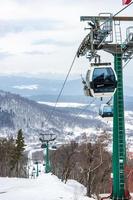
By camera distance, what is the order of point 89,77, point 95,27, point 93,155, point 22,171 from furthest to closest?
point 22,171
point 93,155
point 95,27
point 89,77

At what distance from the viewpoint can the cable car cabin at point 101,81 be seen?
696 inches

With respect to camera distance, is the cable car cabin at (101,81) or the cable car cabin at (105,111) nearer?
the cable car cabin at (101,81)

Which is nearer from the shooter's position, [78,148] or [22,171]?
[78,148]

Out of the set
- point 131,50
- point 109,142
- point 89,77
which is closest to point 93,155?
point 109,142

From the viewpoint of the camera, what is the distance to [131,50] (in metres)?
25.0

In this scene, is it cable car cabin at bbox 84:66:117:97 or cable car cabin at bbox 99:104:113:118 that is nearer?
cable car cabin at bbox 84:66:117:97

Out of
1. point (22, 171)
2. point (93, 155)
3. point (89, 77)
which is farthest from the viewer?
point (22, 171)

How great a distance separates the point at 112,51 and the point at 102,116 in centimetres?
346

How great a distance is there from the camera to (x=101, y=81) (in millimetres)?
18062

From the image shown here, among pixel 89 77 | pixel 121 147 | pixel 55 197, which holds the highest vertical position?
pixel 89 77

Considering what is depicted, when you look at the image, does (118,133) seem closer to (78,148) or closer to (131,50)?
(131,50)

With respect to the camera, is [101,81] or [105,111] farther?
[105,111]

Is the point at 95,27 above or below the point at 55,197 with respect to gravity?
above

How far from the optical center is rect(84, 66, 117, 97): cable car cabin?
1769 cm
